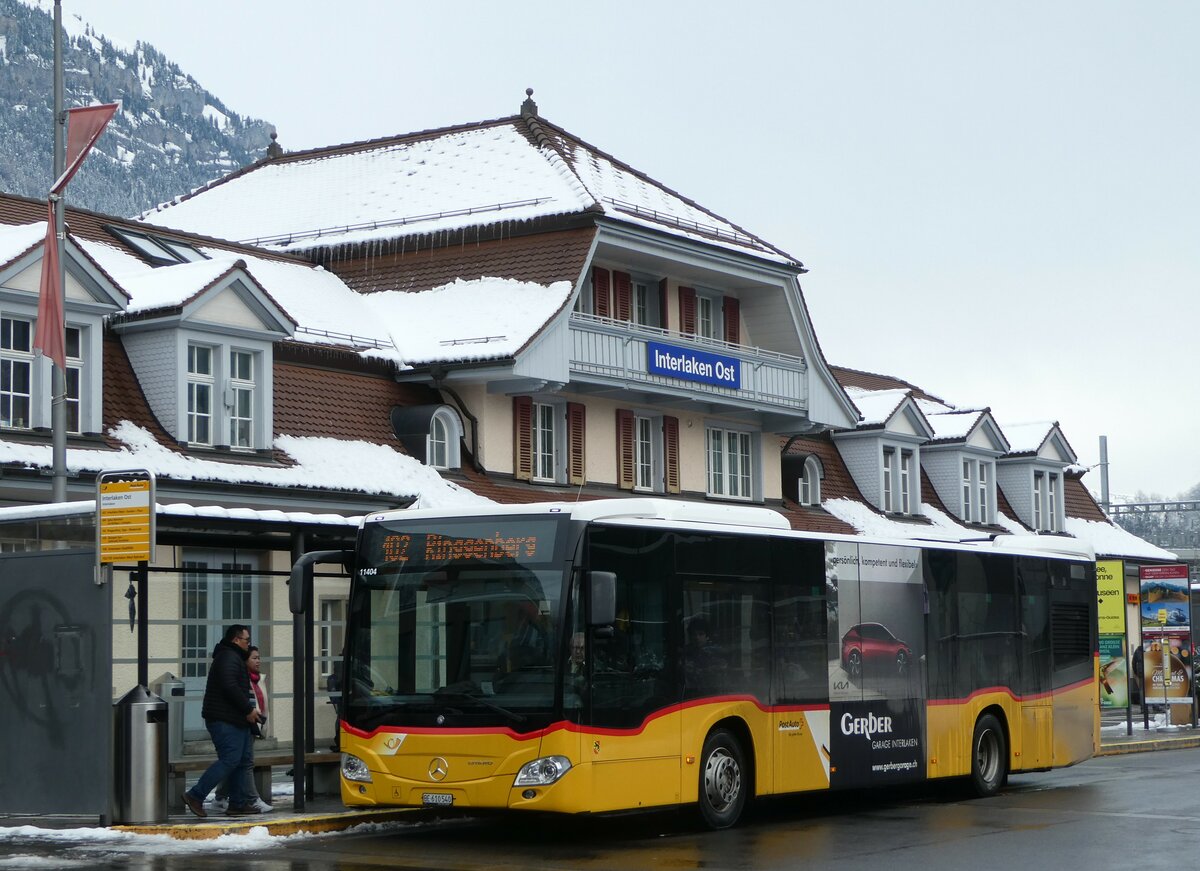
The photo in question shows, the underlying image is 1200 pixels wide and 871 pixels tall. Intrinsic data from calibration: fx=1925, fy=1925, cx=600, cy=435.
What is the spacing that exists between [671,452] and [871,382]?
636 inches

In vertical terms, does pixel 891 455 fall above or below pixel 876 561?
above

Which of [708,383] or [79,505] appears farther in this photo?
[708,383]

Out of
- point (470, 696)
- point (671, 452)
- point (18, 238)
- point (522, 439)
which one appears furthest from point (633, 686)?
point (671, 452)

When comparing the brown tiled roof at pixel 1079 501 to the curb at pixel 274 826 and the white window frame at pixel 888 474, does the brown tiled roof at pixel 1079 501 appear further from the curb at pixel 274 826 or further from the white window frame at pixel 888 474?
the curb at pixel 274 826

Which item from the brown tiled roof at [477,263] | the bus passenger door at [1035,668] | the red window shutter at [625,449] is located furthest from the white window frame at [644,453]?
the bus passenger door at [1035,668]

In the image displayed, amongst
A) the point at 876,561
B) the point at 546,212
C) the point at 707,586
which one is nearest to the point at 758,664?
the point at 707,586

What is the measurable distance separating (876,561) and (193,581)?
6999mm

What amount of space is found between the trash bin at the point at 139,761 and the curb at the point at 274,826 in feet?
0.66

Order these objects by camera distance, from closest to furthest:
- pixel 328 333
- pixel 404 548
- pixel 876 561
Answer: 1. pixel 404 548
2. pixel 876 561
3. pixel 328 333

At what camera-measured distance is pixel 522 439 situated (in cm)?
3481

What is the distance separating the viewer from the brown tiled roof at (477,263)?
115 ft

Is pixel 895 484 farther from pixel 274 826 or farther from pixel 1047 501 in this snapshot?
pixel 274 826

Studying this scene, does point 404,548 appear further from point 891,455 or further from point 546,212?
point 891,455

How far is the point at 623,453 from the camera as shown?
1476 inches
